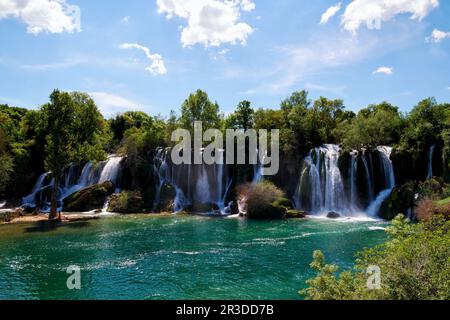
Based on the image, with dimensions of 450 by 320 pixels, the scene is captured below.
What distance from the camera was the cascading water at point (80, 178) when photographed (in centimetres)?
4391

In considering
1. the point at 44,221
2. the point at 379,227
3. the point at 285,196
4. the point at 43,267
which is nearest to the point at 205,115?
the point at 285,196

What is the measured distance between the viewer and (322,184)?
38.0m

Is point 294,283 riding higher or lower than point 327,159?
lower

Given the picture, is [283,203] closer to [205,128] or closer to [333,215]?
[333,215]

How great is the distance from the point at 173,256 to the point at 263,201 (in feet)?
57.8

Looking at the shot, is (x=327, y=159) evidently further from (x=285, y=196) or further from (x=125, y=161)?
(x=125, y=161)

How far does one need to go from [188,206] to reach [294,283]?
27.5 metres

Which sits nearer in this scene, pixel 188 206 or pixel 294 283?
pixel 294 283

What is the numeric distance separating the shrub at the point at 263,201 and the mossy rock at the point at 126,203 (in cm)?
1315

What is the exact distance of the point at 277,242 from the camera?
A: 23484 mm

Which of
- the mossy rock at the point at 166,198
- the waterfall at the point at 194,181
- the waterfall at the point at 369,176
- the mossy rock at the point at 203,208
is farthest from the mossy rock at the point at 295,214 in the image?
the mossy rock at the point at 166,198

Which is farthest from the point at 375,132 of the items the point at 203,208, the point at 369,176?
the point at 203,208

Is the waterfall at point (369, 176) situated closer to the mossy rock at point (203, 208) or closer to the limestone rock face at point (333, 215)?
the limestone rock face at point (333, 215)

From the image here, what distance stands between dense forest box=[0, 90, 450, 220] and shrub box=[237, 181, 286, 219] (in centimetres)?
544
